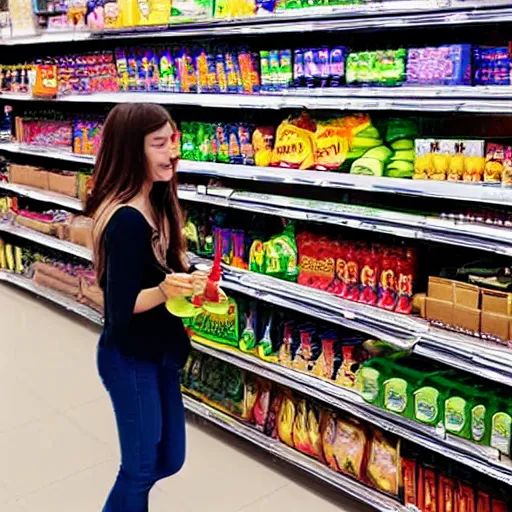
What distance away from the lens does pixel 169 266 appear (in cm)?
230

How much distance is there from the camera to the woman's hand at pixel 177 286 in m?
2.05

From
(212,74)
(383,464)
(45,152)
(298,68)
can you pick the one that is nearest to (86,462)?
(383,464)

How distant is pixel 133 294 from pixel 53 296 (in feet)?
11.0

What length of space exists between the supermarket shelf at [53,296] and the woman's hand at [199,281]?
265cm

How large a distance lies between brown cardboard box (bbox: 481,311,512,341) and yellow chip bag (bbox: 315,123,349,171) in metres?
0.78

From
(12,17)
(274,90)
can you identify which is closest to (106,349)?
(274,90)

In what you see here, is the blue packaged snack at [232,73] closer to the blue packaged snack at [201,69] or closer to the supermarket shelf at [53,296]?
the blue packaged snack at [201,69]

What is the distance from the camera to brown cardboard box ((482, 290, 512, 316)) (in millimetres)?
2291

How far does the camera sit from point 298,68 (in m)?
2.84

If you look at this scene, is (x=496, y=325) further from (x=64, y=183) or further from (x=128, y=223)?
(x=64, y=183)

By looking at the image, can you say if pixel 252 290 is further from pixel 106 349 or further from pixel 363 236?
pixel 106 349

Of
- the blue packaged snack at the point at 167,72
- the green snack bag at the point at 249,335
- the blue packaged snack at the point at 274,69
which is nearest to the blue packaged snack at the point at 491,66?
the blue packaged snack at the point at 274,69

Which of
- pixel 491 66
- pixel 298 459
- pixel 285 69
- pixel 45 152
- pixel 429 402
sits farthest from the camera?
pixel 45 152

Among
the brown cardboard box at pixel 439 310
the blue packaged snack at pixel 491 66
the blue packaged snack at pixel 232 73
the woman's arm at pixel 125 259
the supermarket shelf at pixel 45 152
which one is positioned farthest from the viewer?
the supermarket shelf at pixel 45 152
